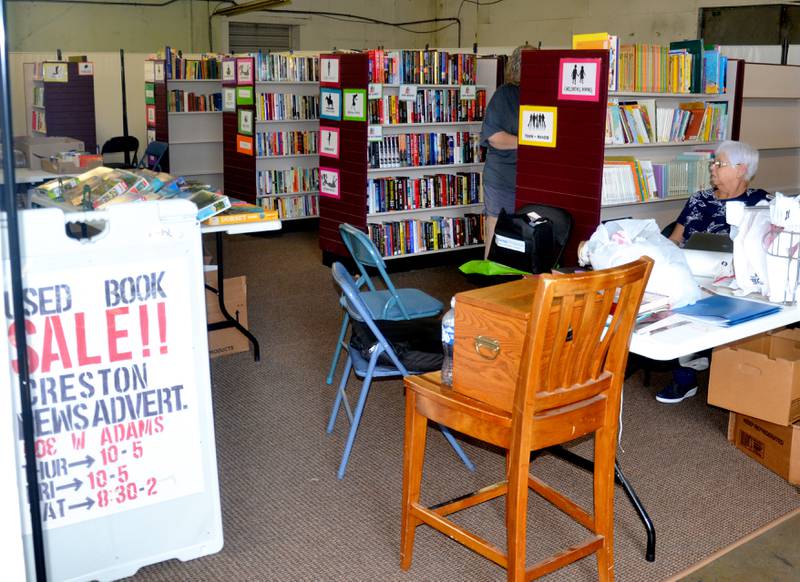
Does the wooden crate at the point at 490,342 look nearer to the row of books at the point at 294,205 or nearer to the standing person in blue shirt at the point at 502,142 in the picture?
the standing person in blue shirt at the point at 502,142

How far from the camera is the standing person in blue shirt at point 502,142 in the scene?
5570 millimetres

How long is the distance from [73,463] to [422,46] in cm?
1177

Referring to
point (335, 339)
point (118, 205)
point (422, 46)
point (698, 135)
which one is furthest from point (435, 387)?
point (422, 46)

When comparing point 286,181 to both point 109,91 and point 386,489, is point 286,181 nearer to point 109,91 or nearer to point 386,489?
point 109,91

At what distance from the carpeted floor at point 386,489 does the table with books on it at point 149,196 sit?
0.92m

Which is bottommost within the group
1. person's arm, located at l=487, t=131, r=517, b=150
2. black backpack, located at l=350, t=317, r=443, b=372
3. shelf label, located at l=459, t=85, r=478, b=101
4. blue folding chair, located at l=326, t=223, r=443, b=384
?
black backpack, located at l=350, t=317, r=443, b=372

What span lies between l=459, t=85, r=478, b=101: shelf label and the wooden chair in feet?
15.0

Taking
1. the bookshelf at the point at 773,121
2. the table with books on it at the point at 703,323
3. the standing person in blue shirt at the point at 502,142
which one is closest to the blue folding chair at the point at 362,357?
the table with books on it at the point at 703,323

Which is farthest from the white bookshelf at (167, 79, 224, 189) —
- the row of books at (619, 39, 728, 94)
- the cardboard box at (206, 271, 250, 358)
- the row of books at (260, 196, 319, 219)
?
the row of books at (619, 39, 728, 94)

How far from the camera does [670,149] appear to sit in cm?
587

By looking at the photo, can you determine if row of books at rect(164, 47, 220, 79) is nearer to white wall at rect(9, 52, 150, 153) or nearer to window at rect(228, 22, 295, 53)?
white wall at rect(9, 52, 150, 153)

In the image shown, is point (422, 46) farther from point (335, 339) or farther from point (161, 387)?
point (161, 387)

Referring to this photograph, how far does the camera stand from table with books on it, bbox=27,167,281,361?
124 inches

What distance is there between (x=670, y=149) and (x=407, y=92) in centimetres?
195
